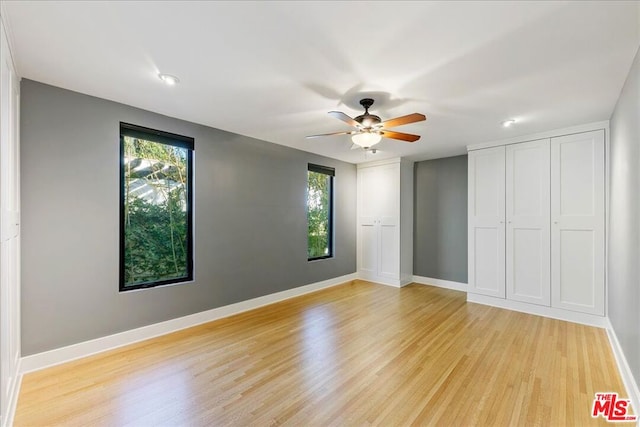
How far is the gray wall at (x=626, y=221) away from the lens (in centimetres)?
200

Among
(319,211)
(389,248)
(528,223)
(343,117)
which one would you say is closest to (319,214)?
(319,211)

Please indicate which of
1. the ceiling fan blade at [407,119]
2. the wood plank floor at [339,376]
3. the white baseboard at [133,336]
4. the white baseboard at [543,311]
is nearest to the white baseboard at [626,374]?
the wood plank floor at [339,376]

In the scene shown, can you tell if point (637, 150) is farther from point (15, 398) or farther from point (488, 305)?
point (15, 398)

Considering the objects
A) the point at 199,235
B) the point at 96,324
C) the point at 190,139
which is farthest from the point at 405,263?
the point at 96,324

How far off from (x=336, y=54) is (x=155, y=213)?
2550 mm

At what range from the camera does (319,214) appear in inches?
207

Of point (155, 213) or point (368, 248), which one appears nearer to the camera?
point (155, 213)

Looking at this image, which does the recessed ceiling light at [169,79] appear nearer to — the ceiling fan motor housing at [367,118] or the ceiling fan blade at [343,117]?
the ceiling fan blade at [343,117]

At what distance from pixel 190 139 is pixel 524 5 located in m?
3.24

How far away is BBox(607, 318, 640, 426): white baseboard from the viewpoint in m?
1.93

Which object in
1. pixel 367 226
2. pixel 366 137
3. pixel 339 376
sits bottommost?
pixel 339 376

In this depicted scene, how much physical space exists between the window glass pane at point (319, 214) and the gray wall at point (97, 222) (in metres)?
1.19

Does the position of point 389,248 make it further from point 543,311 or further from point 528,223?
point 543,311

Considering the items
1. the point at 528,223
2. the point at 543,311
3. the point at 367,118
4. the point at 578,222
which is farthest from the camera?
the point at 528,223
